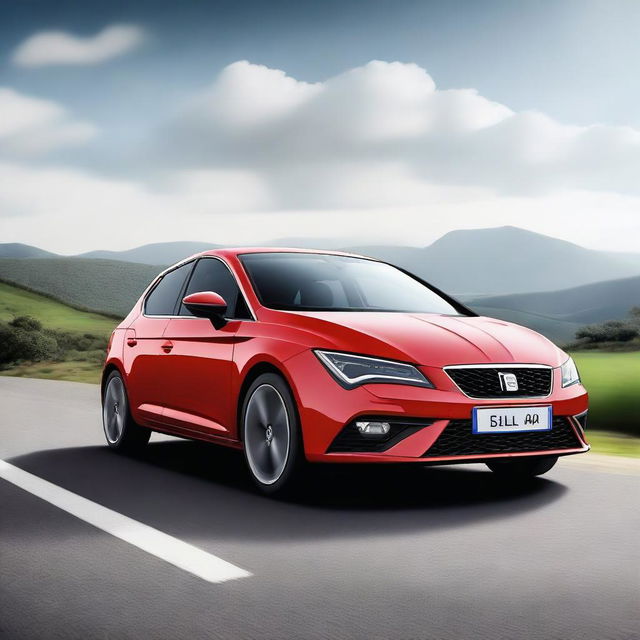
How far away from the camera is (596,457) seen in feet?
29.2

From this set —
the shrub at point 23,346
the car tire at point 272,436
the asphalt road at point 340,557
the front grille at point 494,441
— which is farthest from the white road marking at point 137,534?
the shrub at point 23,346

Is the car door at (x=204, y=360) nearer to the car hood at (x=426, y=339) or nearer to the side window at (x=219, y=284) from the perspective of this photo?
the side window at (x=219, y=284)

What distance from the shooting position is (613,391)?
1323cm

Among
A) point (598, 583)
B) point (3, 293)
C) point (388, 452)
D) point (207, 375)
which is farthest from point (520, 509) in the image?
point (3, 293)

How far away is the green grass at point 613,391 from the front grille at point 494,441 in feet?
16.1

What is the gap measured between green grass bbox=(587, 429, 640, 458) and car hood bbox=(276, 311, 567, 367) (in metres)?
3.09

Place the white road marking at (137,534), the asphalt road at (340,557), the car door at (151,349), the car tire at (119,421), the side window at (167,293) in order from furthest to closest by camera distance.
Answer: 1. the car tire at (119,421)
2. the side window at (167,293)
3. the car door at (151,349)
4. the white road marking at (137,534)
5. the asphalt road at (340,557)

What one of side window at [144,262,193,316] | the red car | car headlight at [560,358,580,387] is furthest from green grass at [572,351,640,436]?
side window at [144,262,193,316]

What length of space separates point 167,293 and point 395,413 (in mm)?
3205

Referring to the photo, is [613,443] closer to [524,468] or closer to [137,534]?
[524,468]

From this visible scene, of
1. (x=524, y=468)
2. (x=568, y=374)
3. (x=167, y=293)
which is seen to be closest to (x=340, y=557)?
(x=568, y=374)

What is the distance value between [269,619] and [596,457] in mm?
5359

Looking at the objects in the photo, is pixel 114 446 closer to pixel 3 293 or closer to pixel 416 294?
pixel 416 294

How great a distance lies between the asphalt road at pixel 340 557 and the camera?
13.4 ft
